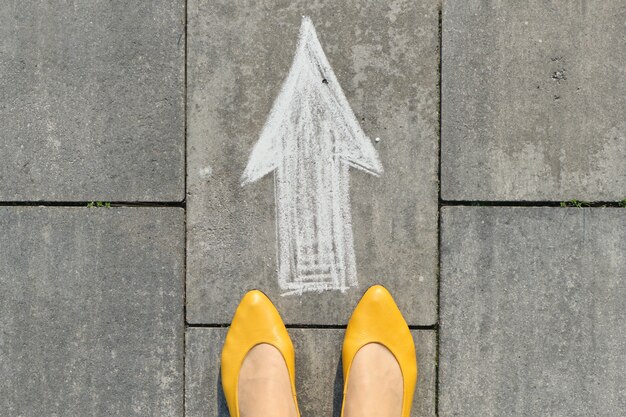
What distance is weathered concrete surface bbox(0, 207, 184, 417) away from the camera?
7.95 ft

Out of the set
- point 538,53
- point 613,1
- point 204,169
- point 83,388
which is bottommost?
point 83,388

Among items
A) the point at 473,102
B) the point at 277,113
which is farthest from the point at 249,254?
the point at 473,102

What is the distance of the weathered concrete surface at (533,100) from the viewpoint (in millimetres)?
2342

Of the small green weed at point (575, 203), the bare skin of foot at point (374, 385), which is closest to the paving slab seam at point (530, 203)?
the small green weed at point (575, 203)

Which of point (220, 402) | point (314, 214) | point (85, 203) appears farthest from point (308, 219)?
point (85, 203)

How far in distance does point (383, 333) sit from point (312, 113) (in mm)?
1011

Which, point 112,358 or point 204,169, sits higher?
point 204,169

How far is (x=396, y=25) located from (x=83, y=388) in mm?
2135

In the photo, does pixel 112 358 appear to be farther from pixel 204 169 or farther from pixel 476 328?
pixel 476 328

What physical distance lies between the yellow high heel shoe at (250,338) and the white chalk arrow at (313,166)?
0.50 ft

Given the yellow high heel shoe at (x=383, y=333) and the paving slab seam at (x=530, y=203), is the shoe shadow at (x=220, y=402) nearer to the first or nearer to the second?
the yellow high heel shoe at (x=383, y=333)

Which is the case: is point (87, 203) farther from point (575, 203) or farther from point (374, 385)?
point (575, 203)

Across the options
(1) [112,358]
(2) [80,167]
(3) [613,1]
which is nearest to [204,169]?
(2) [80,167]

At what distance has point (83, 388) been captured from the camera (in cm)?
244
